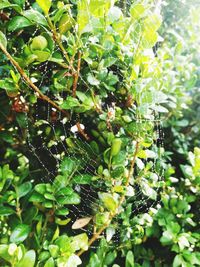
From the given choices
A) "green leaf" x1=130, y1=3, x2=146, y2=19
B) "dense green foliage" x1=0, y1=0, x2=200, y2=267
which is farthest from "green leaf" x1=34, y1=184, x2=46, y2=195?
"green leaf" x1=130, y1=3, x2=146, y2=19

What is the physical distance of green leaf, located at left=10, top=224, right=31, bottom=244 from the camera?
0.94 m

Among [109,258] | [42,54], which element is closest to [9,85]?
[42,54]

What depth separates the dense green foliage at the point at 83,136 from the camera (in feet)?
2.93

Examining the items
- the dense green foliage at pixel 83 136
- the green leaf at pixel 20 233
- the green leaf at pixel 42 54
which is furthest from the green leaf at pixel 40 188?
the green leaf at pixel 42 54

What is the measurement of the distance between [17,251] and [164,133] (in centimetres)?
91

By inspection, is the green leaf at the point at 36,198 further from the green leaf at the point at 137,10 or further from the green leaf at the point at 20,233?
the green leaf at the point at 137,10

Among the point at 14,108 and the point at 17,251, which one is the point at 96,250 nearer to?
the point at 17,251

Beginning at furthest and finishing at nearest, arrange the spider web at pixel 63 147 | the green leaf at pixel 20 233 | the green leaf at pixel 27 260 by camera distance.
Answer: the spider web at pixel 63 147 < the green leaf at pixel 20 233 < the green leaf at pixel 27 260

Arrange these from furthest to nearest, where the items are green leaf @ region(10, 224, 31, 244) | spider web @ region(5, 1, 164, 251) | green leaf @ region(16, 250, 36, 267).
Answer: spider web @ region(5, 1, 164, 251) < green leaf @ region(10, 224, 31, 244) < green leaf @ region(16, 250, 36, 267)

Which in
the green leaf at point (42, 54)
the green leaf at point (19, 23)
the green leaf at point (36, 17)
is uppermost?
the green leaf at point (36, 17)

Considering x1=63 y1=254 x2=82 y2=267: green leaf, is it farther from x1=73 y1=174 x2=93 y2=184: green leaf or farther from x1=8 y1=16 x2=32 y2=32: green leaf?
x1=8 y1=16 x2=32 y2=32: green leaf

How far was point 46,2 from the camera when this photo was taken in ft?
2.64

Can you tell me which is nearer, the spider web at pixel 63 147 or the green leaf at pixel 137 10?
the green leaf at pixel 137 10

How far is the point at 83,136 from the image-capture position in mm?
1087
